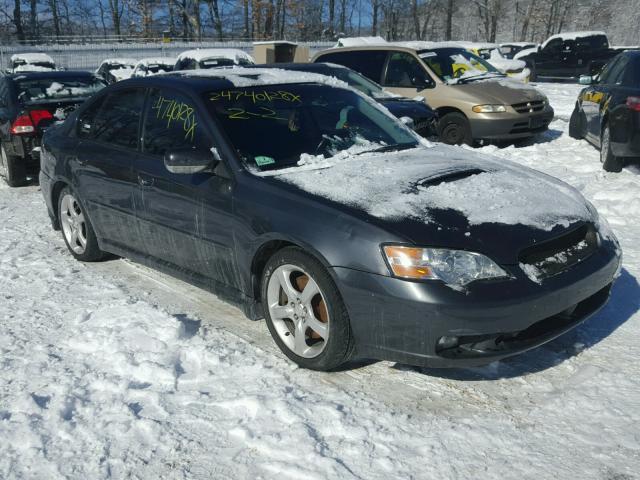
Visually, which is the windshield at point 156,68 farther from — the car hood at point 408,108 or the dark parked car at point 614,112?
the dark parked car at point 614,112

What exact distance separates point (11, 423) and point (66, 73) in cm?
778

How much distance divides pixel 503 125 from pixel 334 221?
751 centimetres

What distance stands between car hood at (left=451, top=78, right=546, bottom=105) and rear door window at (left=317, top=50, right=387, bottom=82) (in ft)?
4.47

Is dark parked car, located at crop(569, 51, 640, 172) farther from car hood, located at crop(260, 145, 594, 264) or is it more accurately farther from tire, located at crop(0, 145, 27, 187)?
tire, located at crop(0, 145, 27, 187)

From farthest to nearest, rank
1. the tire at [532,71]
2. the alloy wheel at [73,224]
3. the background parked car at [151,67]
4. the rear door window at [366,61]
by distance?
1. the tire at [532,71]
2. the background parked car at [151,67]
3. the rear door window at [366,61]
4. the alloy wheel at [73,224]

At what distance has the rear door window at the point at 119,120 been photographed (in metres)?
4.64

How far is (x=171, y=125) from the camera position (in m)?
4.32

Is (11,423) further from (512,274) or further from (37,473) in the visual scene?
(512,274)

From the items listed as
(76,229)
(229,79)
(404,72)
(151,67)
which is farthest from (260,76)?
(151,67)

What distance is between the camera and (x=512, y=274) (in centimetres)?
309

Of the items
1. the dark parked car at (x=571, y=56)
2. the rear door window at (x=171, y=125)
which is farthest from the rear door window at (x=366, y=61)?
the dark parked car at (x=571, y=56)

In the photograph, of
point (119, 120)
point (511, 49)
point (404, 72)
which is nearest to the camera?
point (119, 120)

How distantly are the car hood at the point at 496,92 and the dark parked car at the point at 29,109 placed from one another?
19.0ft

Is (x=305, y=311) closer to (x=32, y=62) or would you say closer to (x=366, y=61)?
(x=366, y=61)
